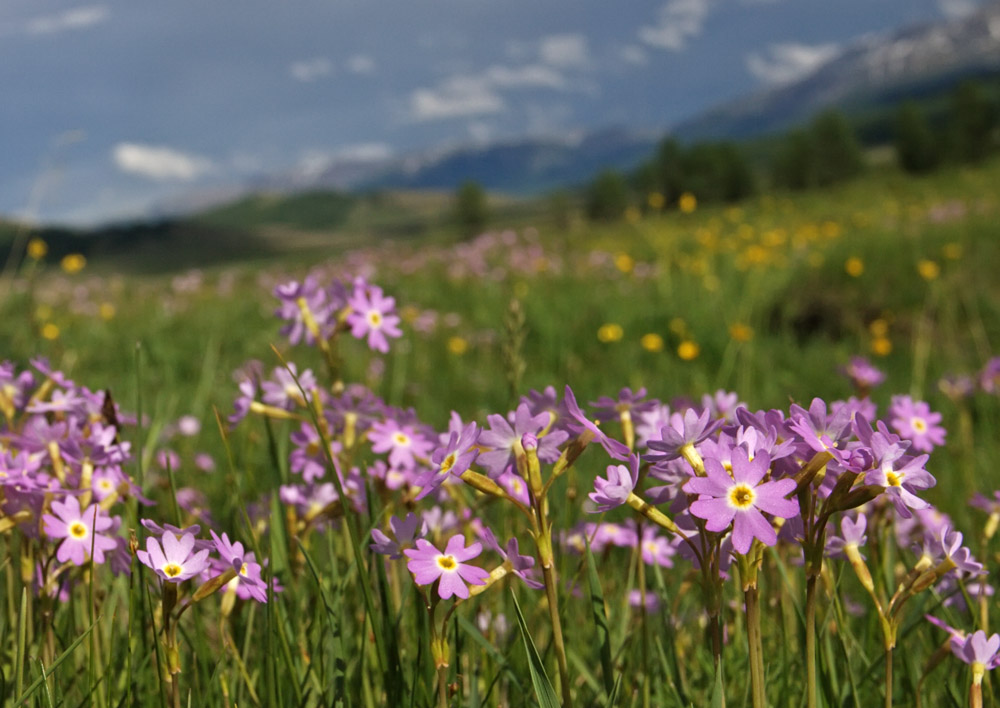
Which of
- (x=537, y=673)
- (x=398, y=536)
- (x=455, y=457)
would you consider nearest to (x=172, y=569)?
→ (x=398, y=536)

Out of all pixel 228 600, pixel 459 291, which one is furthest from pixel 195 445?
pixel 459 291

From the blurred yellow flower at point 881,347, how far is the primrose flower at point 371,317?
4.90 meters

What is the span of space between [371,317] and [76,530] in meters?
0.84

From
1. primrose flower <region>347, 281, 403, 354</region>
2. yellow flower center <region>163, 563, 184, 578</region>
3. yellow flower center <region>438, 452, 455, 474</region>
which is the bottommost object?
yellow flower center <region>163, 563, 184, 578</region>

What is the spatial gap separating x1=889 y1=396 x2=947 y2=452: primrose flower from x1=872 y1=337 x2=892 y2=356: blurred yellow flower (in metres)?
4.15

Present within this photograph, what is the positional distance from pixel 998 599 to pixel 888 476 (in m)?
1.44

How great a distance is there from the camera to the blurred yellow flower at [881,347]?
576 cm

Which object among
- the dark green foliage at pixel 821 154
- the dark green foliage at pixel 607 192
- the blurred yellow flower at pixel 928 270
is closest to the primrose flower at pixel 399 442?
the blurred yellow flower at pixel 928 270

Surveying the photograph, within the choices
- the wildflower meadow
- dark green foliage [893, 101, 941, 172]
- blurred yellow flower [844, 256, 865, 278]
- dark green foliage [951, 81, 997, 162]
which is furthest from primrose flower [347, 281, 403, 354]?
dark green foliage [893, 101, 941, 172]

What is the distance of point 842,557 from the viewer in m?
1.40

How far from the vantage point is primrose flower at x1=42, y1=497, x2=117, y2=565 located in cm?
136

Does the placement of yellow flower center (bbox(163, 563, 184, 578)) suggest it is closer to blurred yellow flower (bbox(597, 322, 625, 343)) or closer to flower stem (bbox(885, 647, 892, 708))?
flower stem (bbox(885, 647, 892, 708))

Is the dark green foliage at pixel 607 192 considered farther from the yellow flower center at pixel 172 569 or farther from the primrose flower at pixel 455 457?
the yellow flower center at pixel 172 569

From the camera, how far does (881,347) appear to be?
5.73 meters
